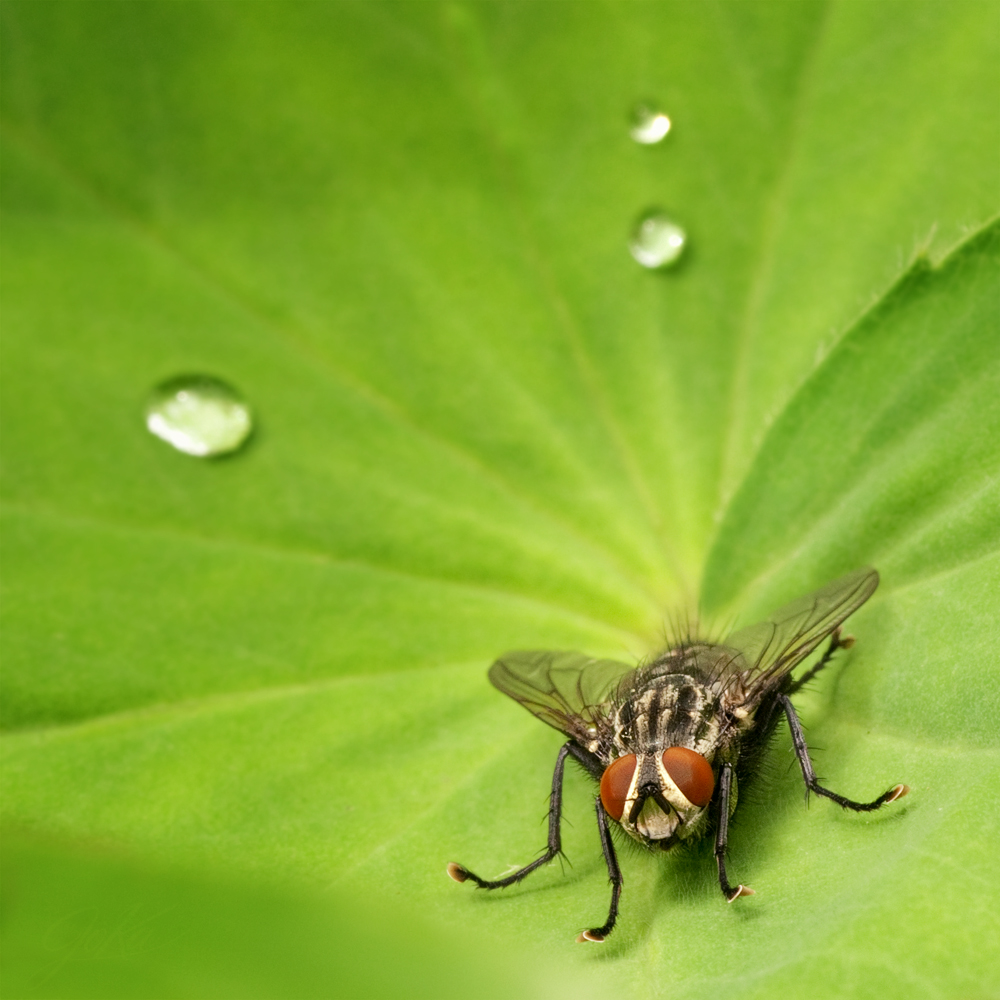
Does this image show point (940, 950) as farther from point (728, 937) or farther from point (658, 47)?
point (658, 47)

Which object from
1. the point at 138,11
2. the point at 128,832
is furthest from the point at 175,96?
the point at 128,832

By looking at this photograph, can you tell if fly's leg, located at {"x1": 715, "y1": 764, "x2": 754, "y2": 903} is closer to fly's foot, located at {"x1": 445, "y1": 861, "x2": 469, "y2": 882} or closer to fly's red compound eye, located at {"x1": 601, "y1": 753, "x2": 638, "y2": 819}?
fly's red compound eye, located at {"x1": 601, "y1": 753, "x2": 638, "y2": 819}

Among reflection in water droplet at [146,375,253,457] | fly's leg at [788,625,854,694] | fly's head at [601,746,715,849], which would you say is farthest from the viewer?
reflection in water droplet at [146,375,253,457]

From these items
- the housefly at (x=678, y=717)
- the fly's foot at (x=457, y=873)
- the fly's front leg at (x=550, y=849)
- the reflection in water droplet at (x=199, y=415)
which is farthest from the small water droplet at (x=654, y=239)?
the fly's foot at (x=457, y=873)

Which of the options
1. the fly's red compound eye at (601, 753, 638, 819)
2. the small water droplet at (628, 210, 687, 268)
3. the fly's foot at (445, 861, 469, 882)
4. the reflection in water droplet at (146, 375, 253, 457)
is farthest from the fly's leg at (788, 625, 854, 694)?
the reflection in water droplet at (146, 375, 253, 457)

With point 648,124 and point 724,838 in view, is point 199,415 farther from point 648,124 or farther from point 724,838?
point 724,838

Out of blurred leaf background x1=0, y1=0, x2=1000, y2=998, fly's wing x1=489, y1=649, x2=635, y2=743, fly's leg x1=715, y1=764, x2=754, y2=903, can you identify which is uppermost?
blurred leaf background x1=0, y1=0, x2=1000, y2=998

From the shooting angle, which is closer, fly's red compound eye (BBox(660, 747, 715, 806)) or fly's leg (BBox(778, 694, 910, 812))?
fly's leg (BBox(778, 694, 910, 812))

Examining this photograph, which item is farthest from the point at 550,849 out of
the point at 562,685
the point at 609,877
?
the point at 562,685
